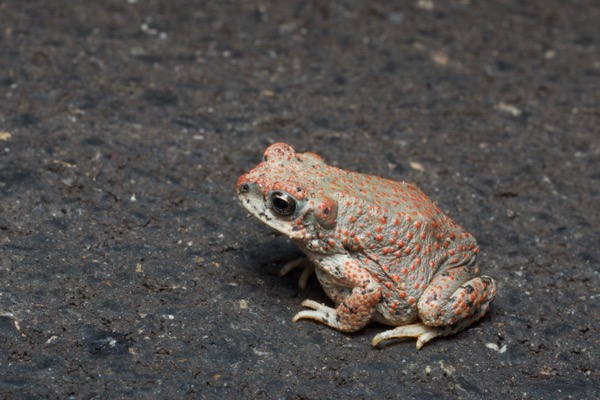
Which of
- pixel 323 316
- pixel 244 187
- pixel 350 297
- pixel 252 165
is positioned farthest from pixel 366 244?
pixel 252 165

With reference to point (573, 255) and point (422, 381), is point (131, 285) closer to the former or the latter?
point (422, 381)

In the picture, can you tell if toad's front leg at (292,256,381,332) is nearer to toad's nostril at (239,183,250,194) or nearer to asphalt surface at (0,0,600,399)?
asphalt surface at (0,0,600,399)

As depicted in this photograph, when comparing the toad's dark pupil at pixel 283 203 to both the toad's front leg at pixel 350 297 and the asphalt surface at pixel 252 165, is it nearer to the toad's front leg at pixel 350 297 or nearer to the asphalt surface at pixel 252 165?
the toad's front leg at pixel 350 297

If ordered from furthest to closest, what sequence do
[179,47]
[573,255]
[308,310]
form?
[179,47] → [573,255] → [308,310]

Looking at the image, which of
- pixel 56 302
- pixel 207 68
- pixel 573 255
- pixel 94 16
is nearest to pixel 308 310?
pixel 56 302

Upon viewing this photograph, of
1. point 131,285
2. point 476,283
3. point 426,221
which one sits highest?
point 426,221
